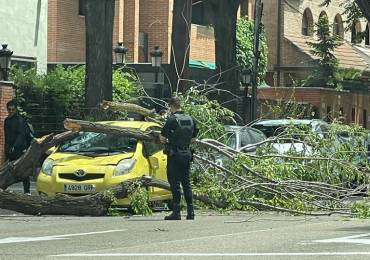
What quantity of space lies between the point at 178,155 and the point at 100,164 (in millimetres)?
1731

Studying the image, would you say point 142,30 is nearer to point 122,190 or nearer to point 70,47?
Answer: point 70,47

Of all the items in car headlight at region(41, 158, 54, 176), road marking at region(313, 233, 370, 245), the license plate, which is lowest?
road marking at region(313, 233, 370, 245)

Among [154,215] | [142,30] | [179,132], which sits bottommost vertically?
[154,215]

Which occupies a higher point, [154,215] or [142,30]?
[142,30]

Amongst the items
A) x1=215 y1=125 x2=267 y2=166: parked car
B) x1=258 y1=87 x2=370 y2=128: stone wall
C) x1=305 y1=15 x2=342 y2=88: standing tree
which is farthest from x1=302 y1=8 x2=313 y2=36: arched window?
x1=215 y1=125 x2=267 y2=166: parked car

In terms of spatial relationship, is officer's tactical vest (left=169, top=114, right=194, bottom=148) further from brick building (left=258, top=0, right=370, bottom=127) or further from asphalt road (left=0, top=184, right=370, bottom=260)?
brick building (left=258, top=0, right=370, bottom=127)

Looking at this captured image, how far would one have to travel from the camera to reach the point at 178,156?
14.6 metres

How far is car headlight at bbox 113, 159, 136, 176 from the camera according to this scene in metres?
15.6

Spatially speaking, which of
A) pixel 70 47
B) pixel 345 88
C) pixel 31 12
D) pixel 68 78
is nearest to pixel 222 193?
pixel 68 78

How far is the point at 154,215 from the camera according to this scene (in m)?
15.7

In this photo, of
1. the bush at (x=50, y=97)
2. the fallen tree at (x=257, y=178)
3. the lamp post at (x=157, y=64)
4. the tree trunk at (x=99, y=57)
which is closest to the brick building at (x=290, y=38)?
the lamp post at (x=157, y=64)

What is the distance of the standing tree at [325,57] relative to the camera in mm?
44406

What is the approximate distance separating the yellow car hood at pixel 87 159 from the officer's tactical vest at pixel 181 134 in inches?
59.9

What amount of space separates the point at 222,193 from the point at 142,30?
23140 mm
